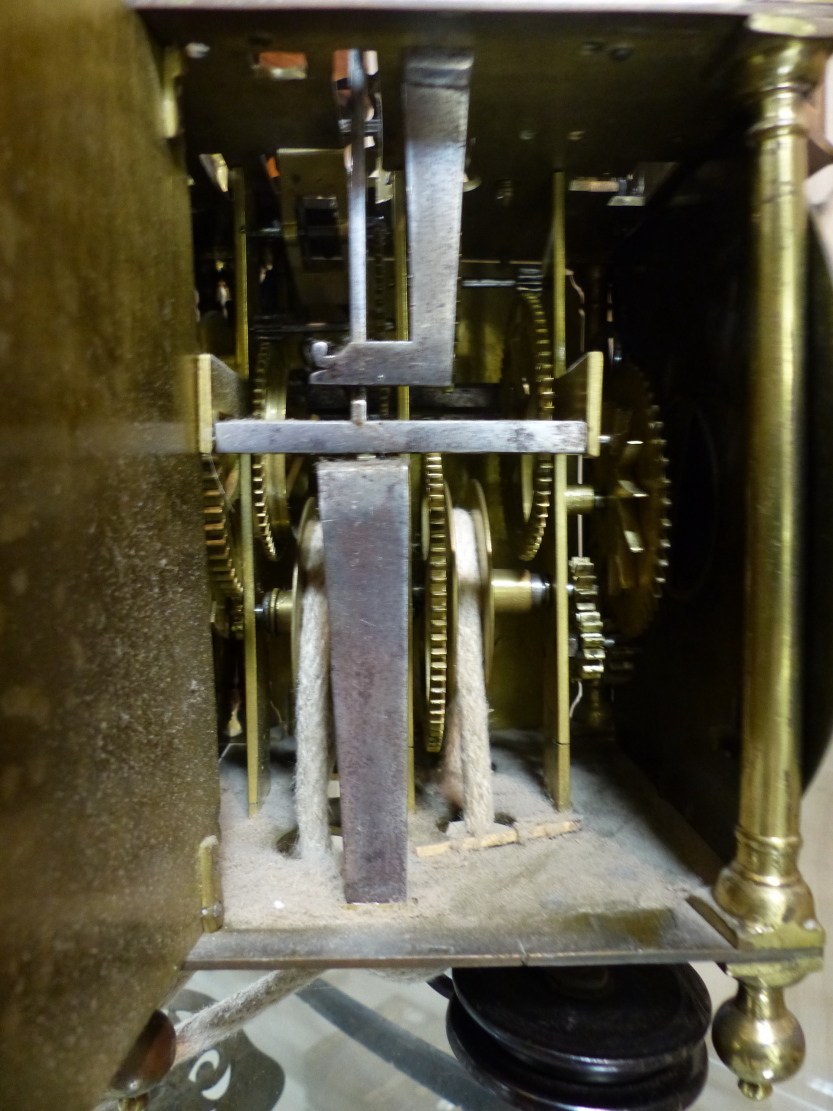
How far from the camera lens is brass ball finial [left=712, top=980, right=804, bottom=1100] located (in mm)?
756

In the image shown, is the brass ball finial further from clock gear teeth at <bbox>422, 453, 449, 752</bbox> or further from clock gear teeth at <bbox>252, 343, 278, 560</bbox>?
clock gear teeth at <bbox>252, 343, 278, 560</bbox>

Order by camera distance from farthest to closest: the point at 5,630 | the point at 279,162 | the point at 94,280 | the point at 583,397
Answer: the point at 279,162 → the point at 583,397 → the point at 94,280 → the point at 5,630

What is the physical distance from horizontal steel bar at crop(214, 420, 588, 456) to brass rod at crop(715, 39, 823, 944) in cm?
20

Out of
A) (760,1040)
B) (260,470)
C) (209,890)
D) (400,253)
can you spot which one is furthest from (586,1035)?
Answer: (400,253)

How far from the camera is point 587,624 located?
1.03 metres

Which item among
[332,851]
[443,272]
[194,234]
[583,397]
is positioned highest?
[194,234]

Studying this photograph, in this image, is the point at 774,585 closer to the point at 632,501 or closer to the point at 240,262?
the point at 632,501

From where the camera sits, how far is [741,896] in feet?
2.52

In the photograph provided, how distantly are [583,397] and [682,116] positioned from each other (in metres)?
0.34

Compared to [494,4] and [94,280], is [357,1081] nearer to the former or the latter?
[94,280]

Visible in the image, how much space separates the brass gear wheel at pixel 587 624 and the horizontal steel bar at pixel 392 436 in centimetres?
31

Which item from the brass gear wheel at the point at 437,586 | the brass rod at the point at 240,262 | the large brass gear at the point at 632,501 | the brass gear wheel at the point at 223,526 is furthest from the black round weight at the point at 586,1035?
the brass rod at the point at 240,262

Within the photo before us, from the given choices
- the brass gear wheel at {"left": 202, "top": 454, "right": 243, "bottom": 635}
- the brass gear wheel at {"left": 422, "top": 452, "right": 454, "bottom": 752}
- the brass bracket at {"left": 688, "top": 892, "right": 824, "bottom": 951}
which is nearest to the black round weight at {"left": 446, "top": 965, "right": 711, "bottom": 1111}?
the brass bracket at {"left": 688, "top": 892, "right": 824, "bottom": 951}

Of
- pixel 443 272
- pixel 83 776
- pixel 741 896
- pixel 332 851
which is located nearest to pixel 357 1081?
pixel 332 851
